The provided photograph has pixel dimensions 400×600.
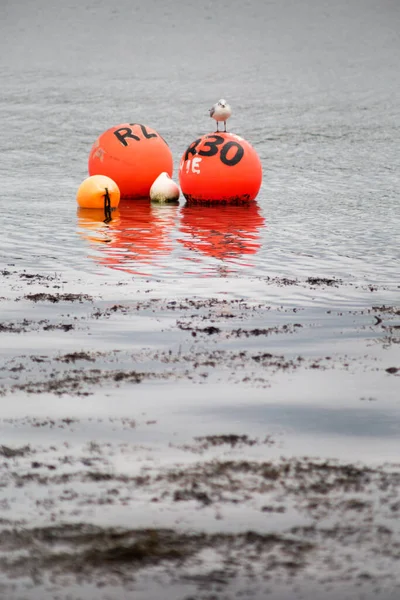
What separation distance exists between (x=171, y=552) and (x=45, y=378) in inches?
115

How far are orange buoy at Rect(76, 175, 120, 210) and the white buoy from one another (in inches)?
49.8

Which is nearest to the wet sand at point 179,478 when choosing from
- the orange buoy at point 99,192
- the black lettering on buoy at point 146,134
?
the orange buoy at point 99,192

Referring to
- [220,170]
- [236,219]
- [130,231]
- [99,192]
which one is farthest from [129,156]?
[130,231]

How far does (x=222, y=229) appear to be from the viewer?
14.9 m

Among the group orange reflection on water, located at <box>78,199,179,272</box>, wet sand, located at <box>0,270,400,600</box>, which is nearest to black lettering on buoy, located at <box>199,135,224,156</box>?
orange reflection on water, located at <box>78,199,179,272</box>

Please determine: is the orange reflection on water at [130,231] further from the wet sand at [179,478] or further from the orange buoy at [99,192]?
the wet sand at [179,478]

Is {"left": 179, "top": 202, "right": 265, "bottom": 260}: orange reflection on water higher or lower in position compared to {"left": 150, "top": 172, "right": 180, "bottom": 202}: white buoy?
lower

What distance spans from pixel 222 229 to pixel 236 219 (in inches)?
54.7

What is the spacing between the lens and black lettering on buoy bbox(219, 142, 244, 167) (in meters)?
16.9

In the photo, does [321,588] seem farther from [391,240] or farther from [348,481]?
[391,240]

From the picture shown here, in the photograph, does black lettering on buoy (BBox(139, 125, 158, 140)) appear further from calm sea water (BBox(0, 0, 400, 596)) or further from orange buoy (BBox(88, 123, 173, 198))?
calm sea water (BBox(0, 0, 400, 596))

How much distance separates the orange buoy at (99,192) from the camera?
17.2 metres

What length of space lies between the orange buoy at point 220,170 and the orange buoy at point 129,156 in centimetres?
112

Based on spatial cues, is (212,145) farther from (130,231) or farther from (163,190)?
(130,231)
